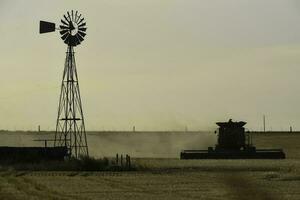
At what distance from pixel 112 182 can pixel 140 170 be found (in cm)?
1017

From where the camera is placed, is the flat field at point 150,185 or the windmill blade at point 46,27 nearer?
the flat field at point 150,185

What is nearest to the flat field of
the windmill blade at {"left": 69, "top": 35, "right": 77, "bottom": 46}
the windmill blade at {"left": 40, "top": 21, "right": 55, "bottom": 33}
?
the windmill blade at {"left": 69, "top": 35, "right": 77, "bottom": 46}

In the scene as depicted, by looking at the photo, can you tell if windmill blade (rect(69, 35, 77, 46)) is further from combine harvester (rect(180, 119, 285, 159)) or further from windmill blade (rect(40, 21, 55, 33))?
combine harvester (rect(180, 119, 285, 159))

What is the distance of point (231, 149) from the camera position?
210ft

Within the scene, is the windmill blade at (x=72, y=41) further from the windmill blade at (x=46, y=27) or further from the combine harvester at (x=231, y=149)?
the combine harvester at (x=231, y=149)

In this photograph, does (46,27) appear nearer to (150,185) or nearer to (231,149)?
(231,149)

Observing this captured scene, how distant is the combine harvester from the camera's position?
62.4 m

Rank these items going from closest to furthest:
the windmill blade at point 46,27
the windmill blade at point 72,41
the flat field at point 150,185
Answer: the flat field at point 150,185
the windmill blade at point 46,27
the windmill blade at point 72,41

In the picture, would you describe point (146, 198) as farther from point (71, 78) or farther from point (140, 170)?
point (71, 78)

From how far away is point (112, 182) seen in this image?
34.7 metres

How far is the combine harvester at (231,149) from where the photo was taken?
6241cm

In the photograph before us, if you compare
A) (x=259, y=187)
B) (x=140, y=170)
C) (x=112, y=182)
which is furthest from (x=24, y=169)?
→ (x=259, y=187)

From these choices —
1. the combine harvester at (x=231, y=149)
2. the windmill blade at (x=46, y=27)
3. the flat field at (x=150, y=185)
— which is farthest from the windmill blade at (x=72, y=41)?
the combine harvester at (x=231, y=149)

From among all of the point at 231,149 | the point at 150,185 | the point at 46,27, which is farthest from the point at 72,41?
the point at 150,185
